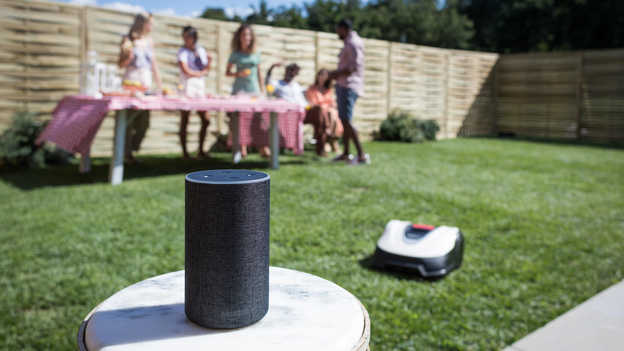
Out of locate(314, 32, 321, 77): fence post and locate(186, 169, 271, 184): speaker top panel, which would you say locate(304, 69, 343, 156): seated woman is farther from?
locate(186, 169, 271, 184): speaker top panel

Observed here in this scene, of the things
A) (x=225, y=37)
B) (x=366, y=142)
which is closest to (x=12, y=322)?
(x=225, y=37)

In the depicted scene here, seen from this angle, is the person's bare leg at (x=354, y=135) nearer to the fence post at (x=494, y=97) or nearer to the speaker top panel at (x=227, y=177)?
the speaker top panel at (x=227, y=177)

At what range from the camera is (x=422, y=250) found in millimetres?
2922

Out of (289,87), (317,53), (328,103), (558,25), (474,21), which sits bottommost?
(328,103)

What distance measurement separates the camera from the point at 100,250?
318 cm

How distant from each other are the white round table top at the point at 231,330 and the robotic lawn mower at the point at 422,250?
1.68m

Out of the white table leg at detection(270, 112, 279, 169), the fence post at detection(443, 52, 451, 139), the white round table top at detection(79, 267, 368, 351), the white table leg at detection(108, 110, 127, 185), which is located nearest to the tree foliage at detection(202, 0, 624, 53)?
the fence post at detection(443, 52, 451, 139)

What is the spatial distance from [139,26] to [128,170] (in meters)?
1.79

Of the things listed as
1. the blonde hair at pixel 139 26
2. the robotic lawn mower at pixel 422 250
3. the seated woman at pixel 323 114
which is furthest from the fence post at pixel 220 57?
the robotic lawn mower at pixel 422 250

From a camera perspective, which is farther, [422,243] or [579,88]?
[579,88]

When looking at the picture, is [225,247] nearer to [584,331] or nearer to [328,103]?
[584,331]

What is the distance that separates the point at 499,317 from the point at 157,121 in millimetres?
6893

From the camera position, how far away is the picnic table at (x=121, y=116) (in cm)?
516

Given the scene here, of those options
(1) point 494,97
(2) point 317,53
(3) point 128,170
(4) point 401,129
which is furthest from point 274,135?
(1) point 494,97
